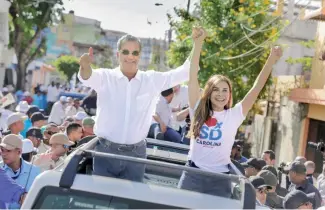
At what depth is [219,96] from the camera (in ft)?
15.4

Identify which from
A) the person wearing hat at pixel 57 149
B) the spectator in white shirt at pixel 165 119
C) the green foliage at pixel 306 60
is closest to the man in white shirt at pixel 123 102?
the person wearing hat at pixel 57 149

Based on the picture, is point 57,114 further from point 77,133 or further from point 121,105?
point 121,105

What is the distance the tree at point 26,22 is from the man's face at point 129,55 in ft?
73.4

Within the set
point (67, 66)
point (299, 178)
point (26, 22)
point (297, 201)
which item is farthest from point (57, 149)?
point (67, 66)

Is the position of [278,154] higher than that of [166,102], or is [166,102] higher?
[166,102]

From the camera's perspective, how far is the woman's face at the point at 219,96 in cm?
470

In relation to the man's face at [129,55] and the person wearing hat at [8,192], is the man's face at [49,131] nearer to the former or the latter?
the person wearing hat at [8,192]

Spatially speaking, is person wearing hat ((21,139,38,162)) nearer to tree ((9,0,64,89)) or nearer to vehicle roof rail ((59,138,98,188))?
vehicle roof rail ((59,138,98,188))

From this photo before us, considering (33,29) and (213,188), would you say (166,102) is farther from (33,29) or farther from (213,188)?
(33,29)

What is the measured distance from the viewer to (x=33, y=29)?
106ft

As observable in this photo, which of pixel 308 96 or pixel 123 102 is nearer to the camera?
pixel 123 102

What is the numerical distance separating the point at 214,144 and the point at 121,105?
0.71 meters

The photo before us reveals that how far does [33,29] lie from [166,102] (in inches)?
979

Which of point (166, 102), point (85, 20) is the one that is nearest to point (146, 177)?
point (166, 102)
